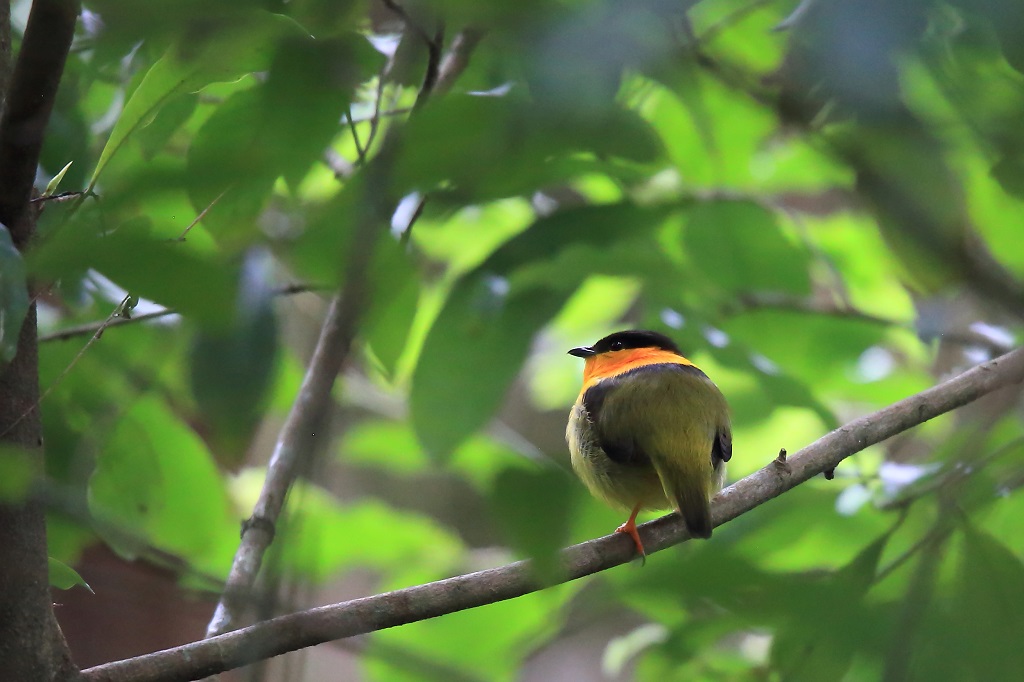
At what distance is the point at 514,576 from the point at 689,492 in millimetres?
852

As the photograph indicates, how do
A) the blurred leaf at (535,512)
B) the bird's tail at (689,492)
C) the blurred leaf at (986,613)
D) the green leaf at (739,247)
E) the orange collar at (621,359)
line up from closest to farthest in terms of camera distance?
the blurred leaf at (535,512)
the blurred leaf at (986,613)
the bird's tail at (689,492)
the green leaf at (739,247)
the orange collar at (621,359)

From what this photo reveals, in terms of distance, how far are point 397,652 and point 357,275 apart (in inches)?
12.4

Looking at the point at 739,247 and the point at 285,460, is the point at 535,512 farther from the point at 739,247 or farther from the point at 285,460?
the point at 739,247

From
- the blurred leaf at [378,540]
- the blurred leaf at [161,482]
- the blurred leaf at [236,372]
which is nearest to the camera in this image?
the blurred leaf at [236,372]

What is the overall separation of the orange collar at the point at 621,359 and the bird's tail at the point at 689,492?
1031mm

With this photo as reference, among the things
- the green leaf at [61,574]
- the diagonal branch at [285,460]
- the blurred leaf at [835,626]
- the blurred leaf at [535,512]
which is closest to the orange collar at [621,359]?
the diagonal branch at [285,460]

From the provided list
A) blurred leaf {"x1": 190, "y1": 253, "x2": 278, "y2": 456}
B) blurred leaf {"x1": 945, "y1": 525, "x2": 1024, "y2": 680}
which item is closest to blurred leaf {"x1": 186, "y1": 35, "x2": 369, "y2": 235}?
blurred leaf {"x1": 190, "y1": 253, "x2": 278, "y2": 456}

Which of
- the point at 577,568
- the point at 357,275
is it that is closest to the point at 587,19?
the point at 357,275

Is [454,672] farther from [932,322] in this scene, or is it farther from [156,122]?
[156,122]

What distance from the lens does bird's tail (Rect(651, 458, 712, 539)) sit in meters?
2.40

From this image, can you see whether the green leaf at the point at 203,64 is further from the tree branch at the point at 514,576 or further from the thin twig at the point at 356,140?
the tree branch at the point at 514,576

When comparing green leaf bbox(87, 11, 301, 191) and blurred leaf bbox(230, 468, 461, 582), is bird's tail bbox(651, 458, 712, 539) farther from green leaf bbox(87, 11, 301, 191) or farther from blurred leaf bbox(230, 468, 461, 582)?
green leaf bbox(87, 11, 301, 191)

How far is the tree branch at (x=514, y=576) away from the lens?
153 cm

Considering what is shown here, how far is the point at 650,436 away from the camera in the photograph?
298 centimetres
